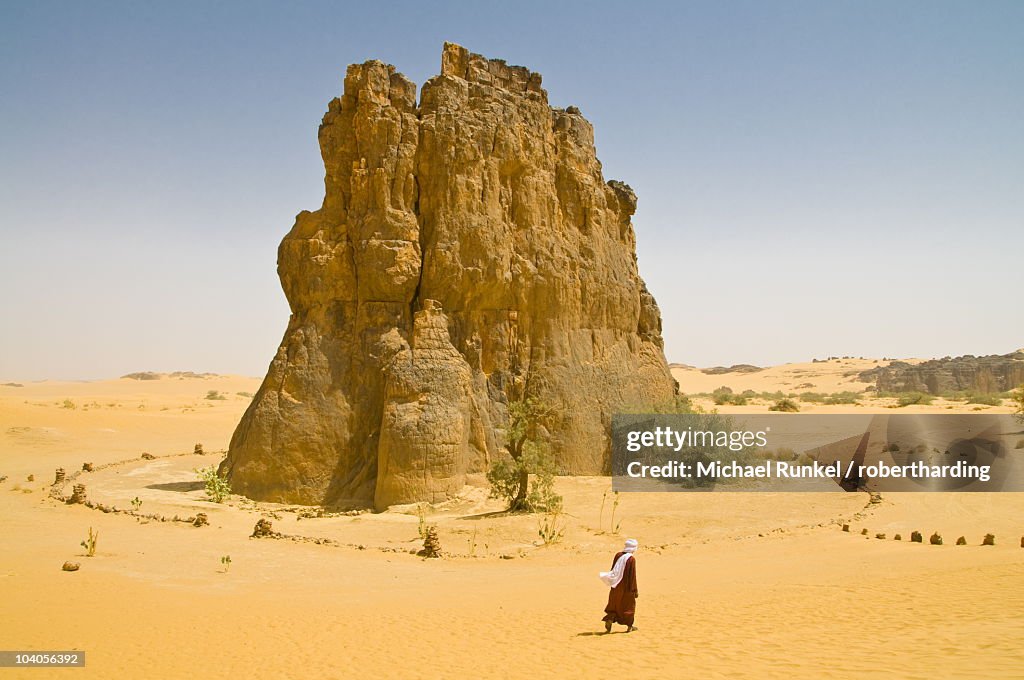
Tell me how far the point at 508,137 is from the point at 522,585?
456 inches

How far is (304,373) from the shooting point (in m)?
16.2

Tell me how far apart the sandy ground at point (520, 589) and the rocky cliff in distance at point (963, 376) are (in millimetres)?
38098

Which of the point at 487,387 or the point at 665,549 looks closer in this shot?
the point at 665,549

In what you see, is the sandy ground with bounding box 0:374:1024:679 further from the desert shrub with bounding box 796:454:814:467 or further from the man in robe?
the desert shrub with bounding box 796:454:814:467

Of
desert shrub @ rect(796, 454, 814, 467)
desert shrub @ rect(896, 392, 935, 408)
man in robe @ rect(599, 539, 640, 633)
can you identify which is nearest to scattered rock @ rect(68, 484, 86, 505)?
man in robe @ rect(599, 539, 640, 633)

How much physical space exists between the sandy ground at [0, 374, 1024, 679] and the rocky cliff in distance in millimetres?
38098

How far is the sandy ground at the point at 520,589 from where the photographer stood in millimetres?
7059

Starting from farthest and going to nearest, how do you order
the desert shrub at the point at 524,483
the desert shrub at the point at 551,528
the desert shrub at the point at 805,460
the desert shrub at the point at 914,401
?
the desert shrub at the point at 914,401, the desert shrub at the point at 805,460, the desert shrub at the point at 524,483, the desert shrub at the point at 551,528

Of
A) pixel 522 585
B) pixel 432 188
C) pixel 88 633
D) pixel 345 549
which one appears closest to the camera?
pixel 88 633

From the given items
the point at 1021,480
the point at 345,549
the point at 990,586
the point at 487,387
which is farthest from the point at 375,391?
the point at 1021,480

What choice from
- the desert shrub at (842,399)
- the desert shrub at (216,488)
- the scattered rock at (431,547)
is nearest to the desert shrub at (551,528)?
the scattered rock at (431,547)

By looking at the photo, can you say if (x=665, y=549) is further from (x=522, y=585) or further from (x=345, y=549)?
(x=345, y=549)

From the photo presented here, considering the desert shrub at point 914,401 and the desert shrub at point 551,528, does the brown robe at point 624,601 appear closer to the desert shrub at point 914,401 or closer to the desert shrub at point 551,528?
the desert shrub at point 551,528

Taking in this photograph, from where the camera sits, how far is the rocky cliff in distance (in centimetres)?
4894
